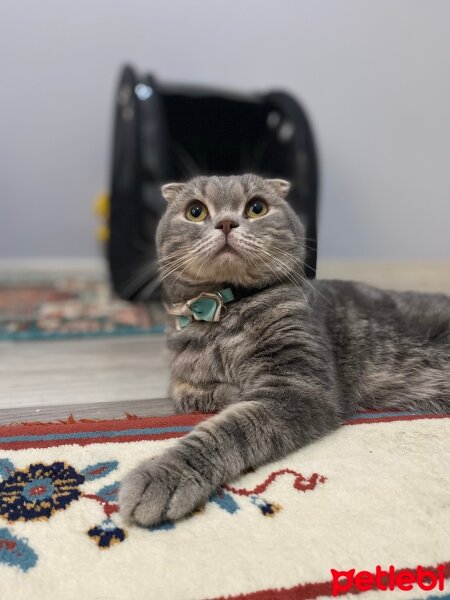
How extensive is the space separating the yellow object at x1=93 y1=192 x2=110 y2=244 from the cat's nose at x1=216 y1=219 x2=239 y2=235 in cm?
201

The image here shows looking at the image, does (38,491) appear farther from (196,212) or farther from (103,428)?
(196,212)

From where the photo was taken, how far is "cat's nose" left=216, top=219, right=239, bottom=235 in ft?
3.77

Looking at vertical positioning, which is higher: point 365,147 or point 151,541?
point 365,147

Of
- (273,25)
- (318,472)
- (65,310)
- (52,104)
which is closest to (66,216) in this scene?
(52,104)

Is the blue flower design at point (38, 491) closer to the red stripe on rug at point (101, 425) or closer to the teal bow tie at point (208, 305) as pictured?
the red stripe on rug at point (101, 425)

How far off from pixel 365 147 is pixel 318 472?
2.40 meters

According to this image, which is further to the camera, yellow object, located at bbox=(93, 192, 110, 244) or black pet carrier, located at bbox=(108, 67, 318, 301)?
yellow object, located at bbox=(93, 192, 110, 244)

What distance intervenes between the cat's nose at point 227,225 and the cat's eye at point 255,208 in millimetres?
91

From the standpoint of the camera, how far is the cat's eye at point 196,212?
125 centimetres

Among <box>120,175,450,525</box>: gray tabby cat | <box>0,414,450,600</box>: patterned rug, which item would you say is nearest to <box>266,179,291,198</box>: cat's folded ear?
<box>120,175,450,525</box>: gray tabby cat

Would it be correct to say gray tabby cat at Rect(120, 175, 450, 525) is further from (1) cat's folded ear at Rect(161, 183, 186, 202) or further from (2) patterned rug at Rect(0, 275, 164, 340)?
(2) patterned rug at Rect(0, 275, 164, 340)

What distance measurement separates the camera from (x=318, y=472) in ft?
3.31

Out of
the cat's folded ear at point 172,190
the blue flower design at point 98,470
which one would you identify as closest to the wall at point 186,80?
the cat's folded ear at point 172,190

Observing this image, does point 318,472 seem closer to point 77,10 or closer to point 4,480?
point 4,480
